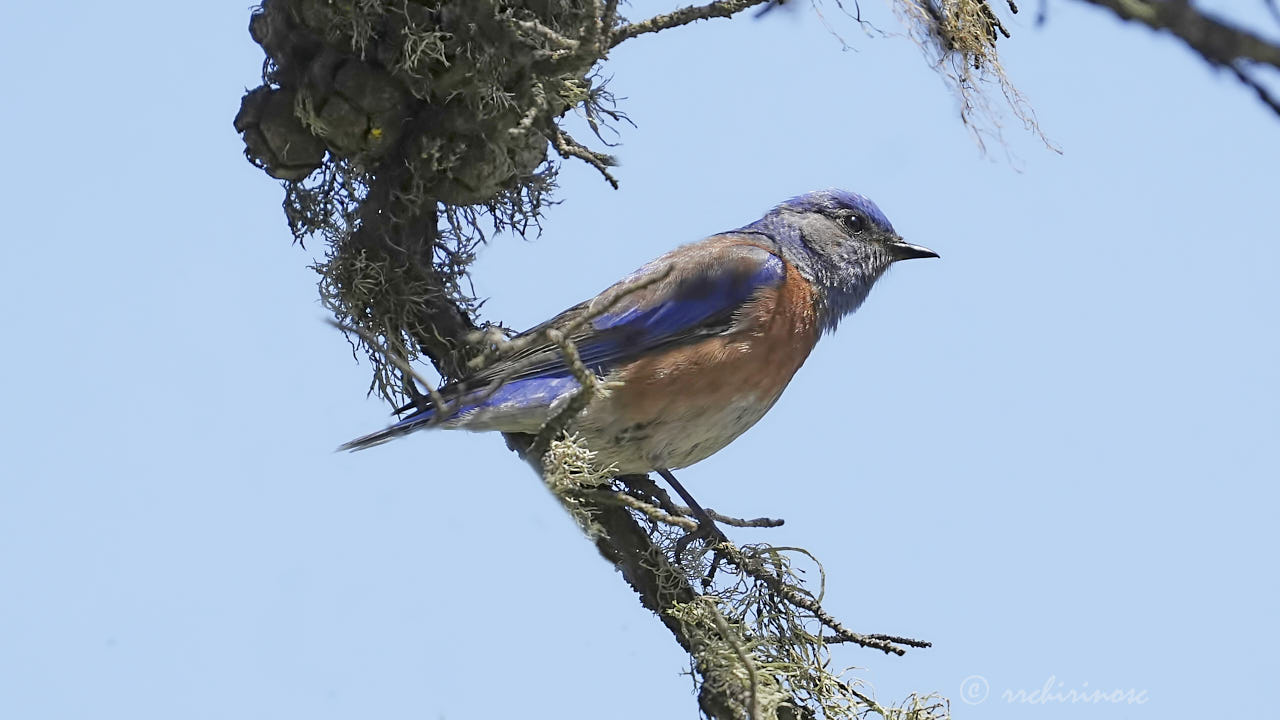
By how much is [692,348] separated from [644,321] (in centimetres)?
20

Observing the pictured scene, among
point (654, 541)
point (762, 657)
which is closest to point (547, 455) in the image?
point (654, 541)

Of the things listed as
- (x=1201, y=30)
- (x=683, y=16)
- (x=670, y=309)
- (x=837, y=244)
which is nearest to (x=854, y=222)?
(x=837, y=244)

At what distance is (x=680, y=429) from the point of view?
13.9 ft

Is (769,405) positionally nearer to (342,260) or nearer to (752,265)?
(752,265)

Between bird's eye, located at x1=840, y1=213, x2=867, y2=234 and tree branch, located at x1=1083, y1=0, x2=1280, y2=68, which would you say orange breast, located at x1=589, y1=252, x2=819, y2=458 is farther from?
tree branch, located at x1=1083, y1=0, x2=1280, y2=68

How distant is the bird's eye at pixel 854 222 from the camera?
5.05 metres

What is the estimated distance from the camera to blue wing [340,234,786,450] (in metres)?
Result: 4.01

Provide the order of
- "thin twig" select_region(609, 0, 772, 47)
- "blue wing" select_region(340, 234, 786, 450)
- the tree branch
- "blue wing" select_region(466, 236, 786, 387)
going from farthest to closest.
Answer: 1. "blue wing" select_region(466, 236, 786, 387)
2. "blue wing" select_region(340, 234, 786, 450)
3. "thin twig" select_region(609, 0, 772, 47)
4. the tree branch

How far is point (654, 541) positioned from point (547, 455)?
690 millimetres

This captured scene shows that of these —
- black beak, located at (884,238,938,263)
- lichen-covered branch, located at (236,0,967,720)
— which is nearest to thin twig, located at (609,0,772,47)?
lichen-covered branch, located at (236,0,967,720)

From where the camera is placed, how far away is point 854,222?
5.06 metres

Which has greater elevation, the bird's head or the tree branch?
the bird's head

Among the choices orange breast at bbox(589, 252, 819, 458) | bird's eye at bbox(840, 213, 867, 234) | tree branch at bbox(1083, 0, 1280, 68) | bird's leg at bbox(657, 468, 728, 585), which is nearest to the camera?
tree branch at bbox(1083, 0, 1280, 68)

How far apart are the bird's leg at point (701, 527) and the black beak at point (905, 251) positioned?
1.41m
